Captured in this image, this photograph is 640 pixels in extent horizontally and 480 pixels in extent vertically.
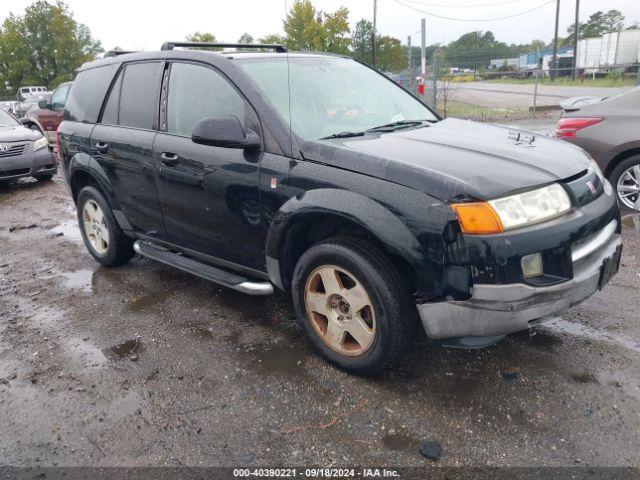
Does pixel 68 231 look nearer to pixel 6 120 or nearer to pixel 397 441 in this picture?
pixel 6 120

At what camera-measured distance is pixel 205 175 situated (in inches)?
141

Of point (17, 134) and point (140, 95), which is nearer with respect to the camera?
point (140, 95)

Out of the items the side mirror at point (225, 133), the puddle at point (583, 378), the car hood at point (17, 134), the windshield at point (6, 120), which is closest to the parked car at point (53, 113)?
the windshield at point (6, 120)

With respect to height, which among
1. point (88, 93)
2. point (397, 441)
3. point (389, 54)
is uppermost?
point (389, 54)

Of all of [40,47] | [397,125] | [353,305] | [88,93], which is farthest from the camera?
[40,47]

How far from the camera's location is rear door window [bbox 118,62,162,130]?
4.10m

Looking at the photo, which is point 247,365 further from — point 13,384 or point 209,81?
point 209,81

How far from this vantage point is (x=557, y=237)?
2604mm

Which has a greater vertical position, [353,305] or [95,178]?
[95,178]

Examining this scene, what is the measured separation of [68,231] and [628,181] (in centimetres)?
659

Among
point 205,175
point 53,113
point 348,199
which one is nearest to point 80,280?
point 205,175

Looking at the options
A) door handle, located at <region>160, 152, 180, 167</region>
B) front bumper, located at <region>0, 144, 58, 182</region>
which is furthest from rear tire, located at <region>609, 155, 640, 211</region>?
front bumper, located at <region>0, 144, 58, 182</region>

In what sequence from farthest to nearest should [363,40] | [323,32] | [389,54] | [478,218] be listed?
[389,54], [363,40], [323,32], [478,218]

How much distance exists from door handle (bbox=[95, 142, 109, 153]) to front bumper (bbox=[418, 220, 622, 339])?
3120 mm
